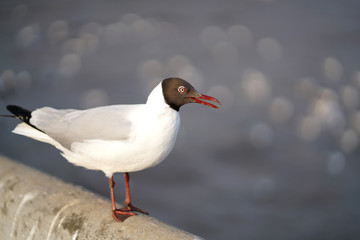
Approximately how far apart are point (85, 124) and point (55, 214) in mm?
617

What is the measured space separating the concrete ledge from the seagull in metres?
0.10

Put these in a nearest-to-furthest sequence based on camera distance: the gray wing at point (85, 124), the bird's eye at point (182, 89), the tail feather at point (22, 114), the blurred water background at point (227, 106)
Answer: the bird's eye at point (182, 89)
the gray wing at point (85, 124)
the tail feather at point (22, 114)
the blurred water background at point (227, 106)

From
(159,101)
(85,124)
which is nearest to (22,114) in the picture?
(85,124)

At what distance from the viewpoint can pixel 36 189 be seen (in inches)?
114

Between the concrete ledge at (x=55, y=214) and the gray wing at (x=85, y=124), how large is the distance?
1.38 ft

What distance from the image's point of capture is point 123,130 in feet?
7.39

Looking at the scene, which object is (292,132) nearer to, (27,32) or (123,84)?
(123,84)

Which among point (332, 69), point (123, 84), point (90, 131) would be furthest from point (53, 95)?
point (90, 131)

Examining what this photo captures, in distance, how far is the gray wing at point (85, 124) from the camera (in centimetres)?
228

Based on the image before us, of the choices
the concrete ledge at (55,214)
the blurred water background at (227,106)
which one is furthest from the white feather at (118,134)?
the blurred water background at (227,106)

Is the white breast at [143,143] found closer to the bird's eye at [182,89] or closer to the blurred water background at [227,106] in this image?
the bird's eye at [182,89]

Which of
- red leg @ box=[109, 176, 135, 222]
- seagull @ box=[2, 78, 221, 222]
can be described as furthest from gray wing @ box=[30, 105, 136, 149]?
red leg @ box=[109, 176, 135, 222]

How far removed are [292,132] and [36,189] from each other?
5.17m

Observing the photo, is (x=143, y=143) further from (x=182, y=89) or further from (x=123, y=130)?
(x=182, y=89)
